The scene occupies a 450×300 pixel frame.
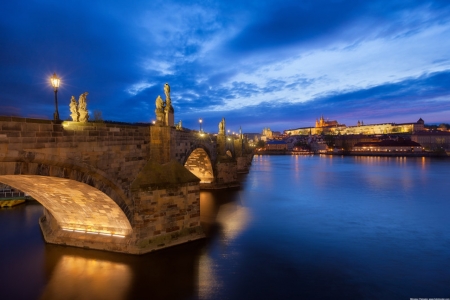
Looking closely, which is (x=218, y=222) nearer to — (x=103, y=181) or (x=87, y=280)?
(x=87, y=280)

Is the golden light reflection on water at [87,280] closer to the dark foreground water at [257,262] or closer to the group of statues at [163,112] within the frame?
the dark foreground water at [257,262]

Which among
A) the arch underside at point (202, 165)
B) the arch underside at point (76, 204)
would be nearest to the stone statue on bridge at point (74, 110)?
the arch underside at point (76, 204)

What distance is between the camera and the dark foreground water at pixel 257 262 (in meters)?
11.2

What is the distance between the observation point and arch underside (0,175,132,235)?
1163 centimetres

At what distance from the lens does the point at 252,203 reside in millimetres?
26875

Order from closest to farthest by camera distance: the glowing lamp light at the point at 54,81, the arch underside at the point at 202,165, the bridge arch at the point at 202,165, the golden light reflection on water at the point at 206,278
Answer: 1. the glowing lamp light at the point at 54,81
2. the golden light reflection on water at the point at 206,278
3. the bridge arch at the point at 202,165
4. the arch underside at the point at 202,165

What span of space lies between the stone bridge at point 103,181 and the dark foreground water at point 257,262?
83cm

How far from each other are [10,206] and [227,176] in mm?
20492

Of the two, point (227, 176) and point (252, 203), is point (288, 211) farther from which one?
point (227, 176)

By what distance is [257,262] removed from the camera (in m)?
13.6

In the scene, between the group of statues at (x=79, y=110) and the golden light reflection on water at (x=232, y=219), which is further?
the golden light reflection on water at (x=232, y=219)

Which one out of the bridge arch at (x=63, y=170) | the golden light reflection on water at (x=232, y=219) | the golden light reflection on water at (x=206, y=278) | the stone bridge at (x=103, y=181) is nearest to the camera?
the bridge arch at (x=63, y=170)

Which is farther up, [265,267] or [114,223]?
[114,223]

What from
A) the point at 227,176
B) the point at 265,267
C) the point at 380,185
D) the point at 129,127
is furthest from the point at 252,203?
the point at 380,185
